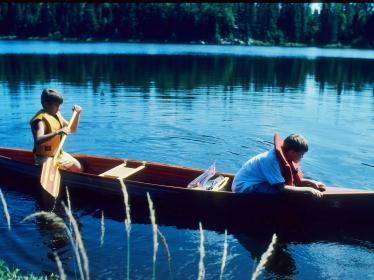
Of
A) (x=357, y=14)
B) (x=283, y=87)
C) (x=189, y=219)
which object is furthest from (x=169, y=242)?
(x=357, y=14)

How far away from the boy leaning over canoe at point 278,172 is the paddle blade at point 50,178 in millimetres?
3327

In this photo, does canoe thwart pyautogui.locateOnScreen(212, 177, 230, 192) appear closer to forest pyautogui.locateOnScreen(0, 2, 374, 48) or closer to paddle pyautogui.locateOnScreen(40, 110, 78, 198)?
paddle pyautogui.locateOnScreen(40, 110, 78, 198)

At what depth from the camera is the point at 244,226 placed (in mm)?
8094

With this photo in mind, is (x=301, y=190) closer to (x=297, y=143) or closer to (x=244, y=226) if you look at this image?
(x=297, y=143)

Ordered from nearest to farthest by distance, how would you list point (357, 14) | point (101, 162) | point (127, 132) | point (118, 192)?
1. point (118, 192)
2. point (101, 162)
3. point (127, 132)
4. point (357, 14)

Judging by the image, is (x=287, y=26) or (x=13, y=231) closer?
(x=13, y=231)

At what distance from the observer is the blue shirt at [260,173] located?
290 inches

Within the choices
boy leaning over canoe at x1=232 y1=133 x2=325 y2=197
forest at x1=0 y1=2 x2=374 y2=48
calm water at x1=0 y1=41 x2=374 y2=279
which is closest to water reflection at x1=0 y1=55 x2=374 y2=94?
calm water at x1=0 y1=41 x2=374 y2=279

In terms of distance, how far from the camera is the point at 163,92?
79.3 feet

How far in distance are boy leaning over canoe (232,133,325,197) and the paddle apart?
333 cm

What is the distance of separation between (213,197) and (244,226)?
2.48 ft

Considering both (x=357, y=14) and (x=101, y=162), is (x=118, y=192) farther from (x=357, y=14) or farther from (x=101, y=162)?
(x=357, y=14)

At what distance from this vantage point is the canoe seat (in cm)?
900

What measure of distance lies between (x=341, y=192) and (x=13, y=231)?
551 cm
